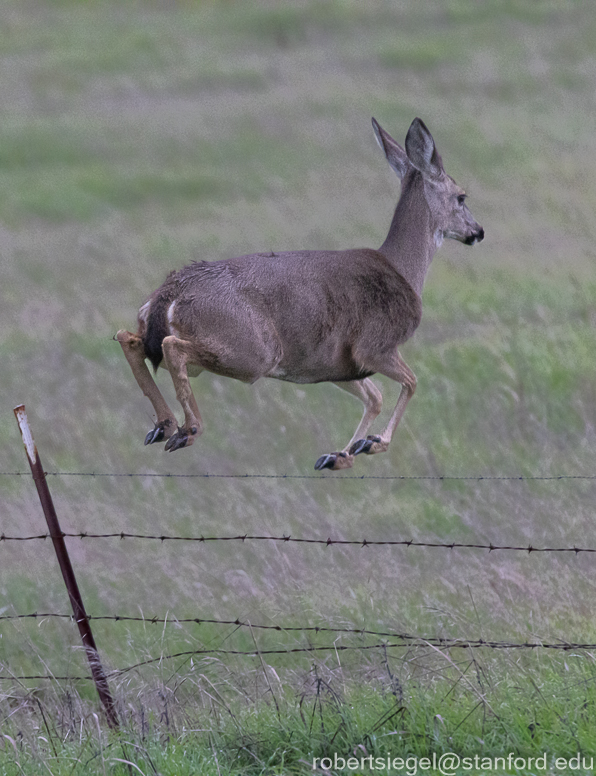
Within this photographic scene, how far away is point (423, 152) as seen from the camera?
4.85 metres

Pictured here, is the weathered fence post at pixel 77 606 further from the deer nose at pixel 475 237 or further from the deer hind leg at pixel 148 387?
the deer nose at pixel 475 237

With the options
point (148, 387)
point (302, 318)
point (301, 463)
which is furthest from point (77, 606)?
point (301, 463)

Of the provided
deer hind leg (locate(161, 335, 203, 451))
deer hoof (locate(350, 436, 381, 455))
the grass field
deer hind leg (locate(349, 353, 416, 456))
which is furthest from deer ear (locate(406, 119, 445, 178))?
the grass field

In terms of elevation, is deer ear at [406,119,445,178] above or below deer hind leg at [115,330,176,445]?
above

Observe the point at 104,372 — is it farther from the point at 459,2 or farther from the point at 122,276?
the point at 459,2

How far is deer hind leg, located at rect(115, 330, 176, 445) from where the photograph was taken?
4191 millimetres

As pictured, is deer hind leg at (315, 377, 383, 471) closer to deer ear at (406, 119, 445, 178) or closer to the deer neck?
the deer neck

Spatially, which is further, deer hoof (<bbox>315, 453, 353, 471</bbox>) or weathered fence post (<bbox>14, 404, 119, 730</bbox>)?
weathered fence post (<bbox>14, 404, 119, 730</bbox>)

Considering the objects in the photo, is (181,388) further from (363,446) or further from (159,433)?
(363,446)

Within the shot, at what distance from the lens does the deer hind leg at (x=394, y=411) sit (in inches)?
173

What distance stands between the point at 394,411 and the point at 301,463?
6105 millimetres

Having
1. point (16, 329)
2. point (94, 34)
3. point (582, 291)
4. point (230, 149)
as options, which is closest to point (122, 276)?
point (16, 329)

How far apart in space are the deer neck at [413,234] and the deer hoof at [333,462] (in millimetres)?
851

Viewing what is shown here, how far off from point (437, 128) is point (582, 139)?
2.90m
